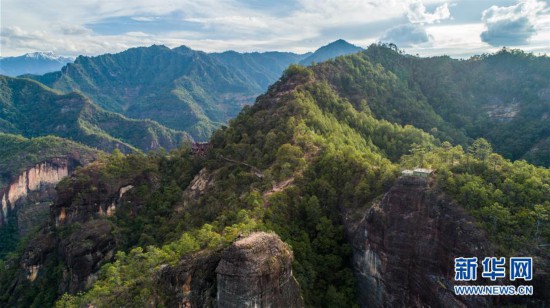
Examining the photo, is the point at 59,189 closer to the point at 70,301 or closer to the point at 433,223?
the point at 70,301

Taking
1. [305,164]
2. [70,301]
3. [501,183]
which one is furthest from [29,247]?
[501,183]

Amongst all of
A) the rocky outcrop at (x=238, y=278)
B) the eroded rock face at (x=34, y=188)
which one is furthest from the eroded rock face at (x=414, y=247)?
the eroded rock face at (x=34, y=188)

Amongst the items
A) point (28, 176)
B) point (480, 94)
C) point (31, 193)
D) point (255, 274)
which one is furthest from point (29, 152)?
point (480, 94)

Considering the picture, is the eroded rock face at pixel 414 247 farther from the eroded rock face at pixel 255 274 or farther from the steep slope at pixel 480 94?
the steep slope at pixel 480 94

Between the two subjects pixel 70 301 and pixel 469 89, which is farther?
pixel 469 89

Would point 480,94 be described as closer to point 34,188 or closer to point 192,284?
point 192,284

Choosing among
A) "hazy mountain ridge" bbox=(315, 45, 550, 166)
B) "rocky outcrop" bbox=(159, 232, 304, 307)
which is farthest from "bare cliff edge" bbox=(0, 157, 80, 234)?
"hazy mountain ridge" bbox=(315, 45, 550, 166)
